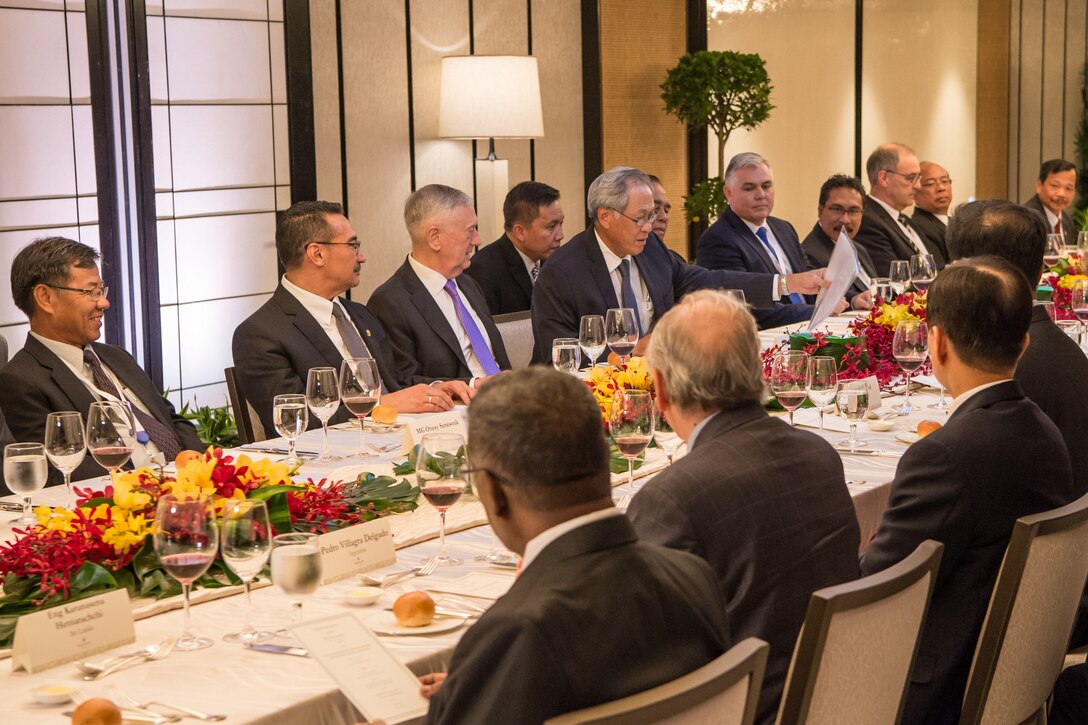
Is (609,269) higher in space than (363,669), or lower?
higher

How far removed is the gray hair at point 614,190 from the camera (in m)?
5.52

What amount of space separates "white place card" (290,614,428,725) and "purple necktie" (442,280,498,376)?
10.3 feet

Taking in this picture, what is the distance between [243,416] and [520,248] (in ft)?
7.93

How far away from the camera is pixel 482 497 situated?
1.64 m

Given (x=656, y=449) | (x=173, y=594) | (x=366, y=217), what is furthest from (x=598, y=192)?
(x=173, y=594)

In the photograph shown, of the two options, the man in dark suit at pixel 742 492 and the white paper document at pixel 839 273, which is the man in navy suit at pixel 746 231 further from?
the man in dark suit at pixel 742 492

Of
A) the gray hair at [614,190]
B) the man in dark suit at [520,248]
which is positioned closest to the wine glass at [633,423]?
the gray hair at [614,190]

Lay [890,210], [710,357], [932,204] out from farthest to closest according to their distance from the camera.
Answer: [932,204]
[890,210]
[710,357]

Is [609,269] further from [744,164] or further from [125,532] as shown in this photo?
[125,532]

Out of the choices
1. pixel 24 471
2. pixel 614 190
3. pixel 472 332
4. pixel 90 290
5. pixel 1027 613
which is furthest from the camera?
pixel 614 190

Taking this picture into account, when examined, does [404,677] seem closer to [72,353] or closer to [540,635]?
[540,635]

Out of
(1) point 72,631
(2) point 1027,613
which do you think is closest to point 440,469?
(1) point 72,631

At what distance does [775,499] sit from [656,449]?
143 cm

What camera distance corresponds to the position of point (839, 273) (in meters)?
4.50
